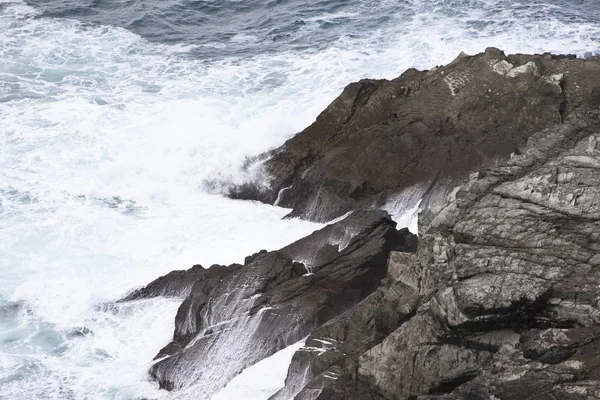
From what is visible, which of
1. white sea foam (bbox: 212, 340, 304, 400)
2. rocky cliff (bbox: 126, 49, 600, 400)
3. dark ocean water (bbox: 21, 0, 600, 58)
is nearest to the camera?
rocky cliff (bbox: 126, 49, 600, 400)

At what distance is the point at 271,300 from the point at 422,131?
7.95 meters

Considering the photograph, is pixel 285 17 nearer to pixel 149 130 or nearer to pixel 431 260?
pixel 149 130

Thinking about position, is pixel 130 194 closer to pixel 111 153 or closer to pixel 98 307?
pixel 111 153

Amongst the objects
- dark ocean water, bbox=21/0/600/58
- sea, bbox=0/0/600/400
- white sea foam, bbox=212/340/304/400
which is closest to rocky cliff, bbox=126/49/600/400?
white sea foam, bbox=212/340/304/400

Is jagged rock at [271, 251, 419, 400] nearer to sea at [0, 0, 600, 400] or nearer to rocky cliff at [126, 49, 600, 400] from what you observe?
rocky cliff at [126, 49, 600, 400]

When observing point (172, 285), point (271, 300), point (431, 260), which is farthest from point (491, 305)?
point (172, 285)

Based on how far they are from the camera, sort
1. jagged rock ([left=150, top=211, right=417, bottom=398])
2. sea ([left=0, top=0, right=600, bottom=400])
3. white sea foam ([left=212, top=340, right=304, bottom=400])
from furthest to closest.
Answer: sea ([left=0, top=0, right=600, bottom=400])
jagged rock ([left=150, top=211, right=417, bottom=398])
white sea foam ([left=212, top=340, right=304, bottom=400])

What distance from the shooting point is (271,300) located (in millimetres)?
Answer: 21406

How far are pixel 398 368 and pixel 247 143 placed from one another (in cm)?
1538

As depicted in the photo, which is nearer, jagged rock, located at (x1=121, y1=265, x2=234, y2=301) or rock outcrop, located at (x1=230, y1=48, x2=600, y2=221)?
jagged rock, located at (x1=121, y1=265, x2=234, y2=301)

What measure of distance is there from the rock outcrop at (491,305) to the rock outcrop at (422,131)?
254 inches

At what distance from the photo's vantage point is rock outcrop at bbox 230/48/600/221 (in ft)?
82.7

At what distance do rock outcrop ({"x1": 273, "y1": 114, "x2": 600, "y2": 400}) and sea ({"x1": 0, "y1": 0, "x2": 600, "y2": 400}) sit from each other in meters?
3.47

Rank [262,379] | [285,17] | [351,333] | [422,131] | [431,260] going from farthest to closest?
[285,17] < [422,131] < [262,379] < [351,333] < [431,260]
